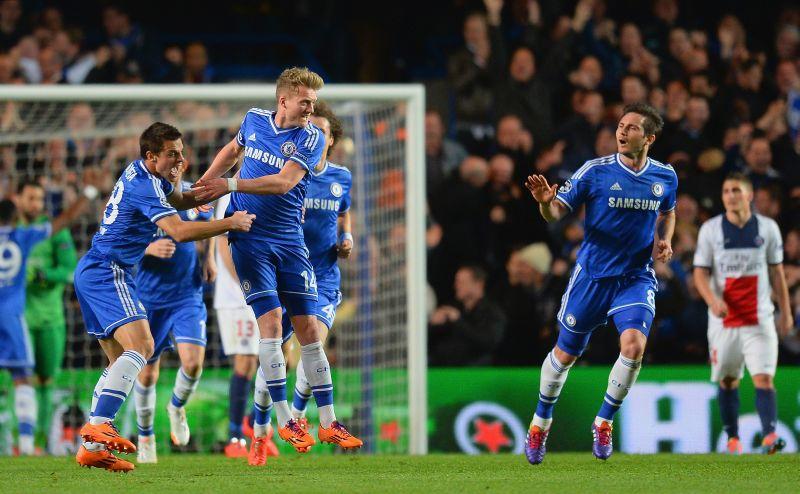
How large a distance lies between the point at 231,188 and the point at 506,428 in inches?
213

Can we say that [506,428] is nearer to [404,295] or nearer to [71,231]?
[404,295]

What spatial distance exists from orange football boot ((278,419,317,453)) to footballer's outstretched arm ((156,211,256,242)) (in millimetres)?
1298

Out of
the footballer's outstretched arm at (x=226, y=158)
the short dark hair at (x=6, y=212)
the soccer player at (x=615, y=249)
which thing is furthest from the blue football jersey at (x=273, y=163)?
the short dark hair at (x=6, y=212)

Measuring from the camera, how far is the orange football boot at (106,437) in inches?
309

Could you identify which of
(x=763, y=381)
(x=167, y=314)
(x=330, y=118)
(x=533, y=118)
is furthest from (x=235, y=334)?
(x=533, y=118)

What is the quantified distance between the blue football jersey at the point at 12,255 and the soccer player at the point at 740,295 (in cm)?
579

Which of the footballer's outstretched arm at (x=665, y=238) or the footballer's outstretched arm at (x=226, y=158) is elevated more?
the footballer's outstretched arm at (x=226, y=158)

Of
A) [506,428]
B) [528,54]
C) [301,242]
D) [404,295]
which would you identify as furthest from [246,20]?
[301,242]

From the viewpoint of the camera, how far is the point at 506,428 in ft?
41.4

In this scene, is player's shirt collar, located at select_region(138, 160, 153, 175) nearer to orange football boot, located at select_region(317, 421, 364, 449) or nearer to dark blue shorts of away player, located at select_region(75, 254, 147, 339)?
dark blue shorts of away player, located at select_region(75, 254, 147, 339)

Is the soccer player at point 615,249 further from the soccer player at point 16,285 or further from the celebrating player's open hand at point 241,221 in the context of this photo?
the soccer player at point 16,285

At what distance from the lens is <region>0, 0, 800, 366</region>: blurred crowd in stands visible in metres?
13.3

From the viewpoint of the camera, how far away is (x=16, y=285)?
12266mm

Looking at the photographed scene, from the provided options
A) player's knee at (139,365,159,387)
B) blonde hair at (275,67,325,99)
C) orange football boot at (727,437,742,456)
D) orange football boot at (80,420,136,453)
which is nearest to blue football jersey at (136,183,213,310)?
player's knee at (139,365,159,387)
